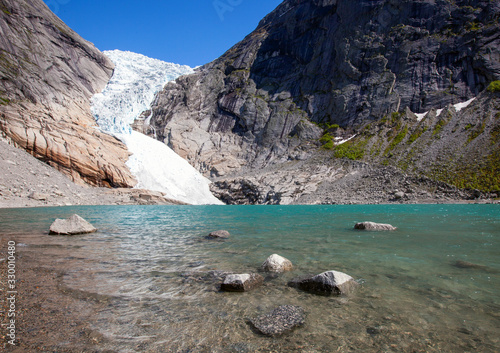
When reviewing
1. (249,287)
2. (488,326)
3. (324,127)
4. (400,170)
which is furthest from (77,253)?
(324,127)

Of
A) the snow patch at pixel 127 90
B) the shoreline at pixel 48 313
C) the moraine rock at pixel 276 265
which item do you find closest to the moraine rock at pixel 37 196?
the snow patch at pixel 127 90

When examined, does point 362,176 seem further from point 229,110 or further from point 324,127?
point 229,110

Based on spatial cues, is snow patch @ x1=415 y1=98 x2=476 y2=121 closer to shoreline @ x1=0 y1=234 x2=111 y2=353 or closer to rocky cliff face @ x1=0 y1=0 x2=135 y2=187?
rocky cliff face @ x1=0 y1=0 x2=135 y2=187

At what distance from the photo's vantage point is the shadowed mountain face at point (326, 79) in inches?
2667

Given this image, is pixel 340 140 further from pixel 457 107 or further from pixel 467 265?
pixel 467 265

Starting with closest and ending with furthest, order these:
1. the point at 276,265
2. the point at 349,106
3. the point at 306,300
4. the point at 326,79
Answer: the point at 306,300, the point at 276,265, the point at 349,106, the point at 326,79

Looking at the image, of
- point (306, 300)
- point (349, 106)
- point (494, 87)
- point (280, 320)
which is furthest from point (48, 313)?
point (349, 106)

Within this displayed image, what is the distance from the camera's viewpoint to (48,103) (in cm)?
4753

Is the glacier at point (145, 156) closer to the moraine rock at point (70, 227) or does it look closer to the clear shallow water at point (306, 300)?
the moraine rock at point (70, 227)

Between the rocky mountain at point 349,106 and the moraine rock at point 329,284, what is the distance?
4725 centimetres

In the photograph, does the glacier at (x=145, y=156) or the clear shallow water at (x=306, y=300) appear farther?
the glacier at (x=145, y=156)

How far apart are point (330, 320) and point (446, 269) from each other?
4.19 metres

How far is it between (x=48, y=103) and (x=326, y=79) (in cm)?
7458

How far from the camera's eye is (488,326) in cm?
358
